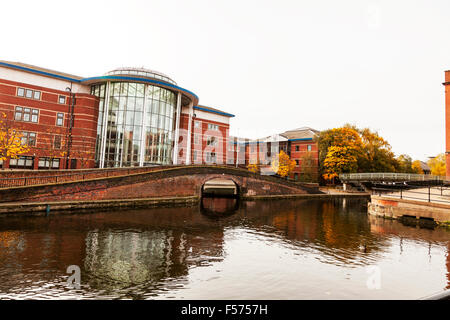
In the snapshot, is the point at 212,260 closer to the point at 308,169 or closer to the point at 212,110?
the point at 212,110

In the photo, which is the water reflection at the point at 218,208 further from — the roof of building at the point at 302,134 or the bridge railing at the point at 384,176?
the roof of building at the point at 302,134

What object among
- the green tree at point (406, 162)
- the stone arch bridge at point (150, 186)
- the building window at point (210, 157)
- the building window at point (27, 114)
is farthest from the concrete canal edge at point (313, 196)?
the green tree at point (406, 162)

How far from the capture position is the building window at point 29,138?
2845 cm

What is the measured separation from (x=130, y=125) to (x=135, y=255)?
80.5 ft

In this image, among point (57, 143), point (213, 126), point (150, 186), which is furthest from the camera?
point (213, 126)

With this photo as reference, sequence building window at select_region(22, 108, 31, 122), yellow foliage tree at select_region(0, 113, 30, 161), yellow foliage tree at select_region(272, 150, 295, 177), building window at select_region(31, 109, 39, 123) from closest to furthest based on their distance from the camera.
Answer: yellow foliage tree at select_region(0, 113, 30, 161) → building window at select_region(22, 108, 31, 122) → building window at select_region(31, 109, 39, 123) → yellow foliage tree at select_region(272, 150, 295, 177)

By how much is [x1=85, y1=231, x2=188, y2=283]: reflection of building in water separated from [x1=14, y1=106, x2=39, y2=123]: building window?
2468 centimetres

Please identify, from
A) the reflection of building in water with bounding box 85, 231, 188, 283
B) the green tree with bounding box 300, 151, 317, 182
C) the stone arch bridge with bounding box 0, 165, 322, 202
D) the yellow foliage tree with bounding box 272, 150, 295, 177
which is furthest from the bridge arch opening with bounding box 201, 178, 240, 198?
the reflection of building in water with bounding box 85, 231, 188, 283

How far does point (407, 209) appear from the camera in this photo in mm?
17812

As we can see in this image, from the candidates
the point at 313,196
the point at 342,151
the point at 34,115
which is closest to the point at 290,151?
the point at 342,151

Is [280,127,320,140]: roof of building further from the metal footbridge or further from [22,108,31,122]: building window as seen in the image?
[22,108,31,122]: building window

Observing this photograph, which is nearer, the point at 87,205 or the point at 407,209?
the point at 407,209

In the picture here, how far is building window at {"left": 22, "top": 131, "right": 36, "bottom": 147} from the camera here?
28.5 metres

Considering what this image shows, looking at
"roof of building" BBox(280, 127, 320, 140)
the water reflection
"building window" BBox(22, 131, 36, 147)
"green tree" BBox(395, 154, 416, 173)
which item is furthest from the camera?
"green tree" BBox(395, 154, 416, 173)
